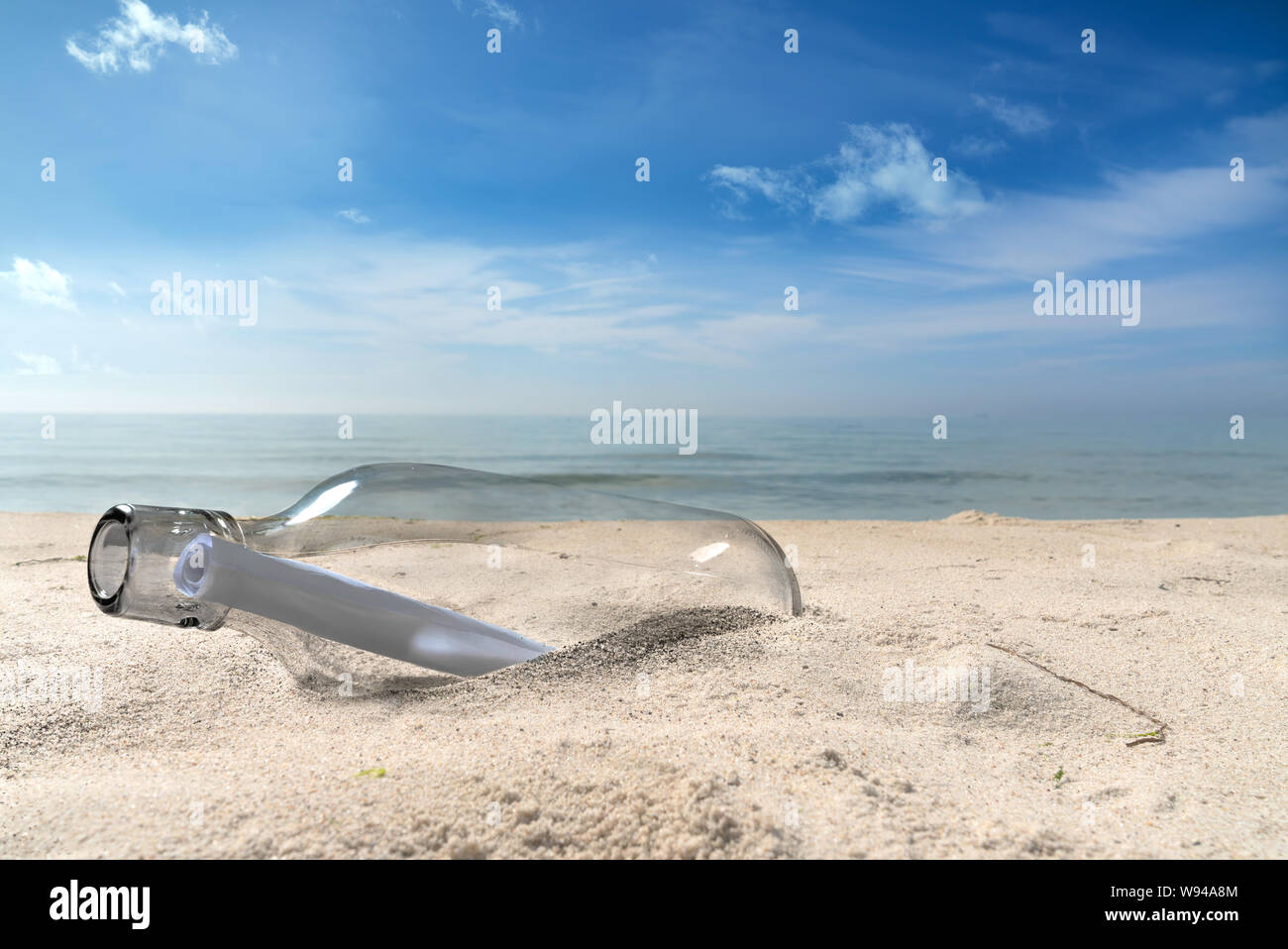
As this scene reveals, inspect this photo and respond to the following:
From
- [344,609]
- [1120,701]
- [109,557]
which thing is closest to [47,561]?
[109,557]

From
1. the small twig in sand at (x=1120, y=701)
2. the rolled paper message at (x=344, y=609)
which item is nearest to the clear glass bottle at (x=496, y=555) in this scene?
the rolled paper message at (x=344, y=609)

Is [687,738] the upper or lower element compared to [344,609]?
lower

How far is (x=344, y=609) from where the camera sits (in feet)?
6.98

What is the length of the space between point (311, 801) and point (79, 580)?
2.93 meters

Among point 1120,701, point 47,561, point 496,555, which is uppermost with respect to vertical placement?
point 496,555

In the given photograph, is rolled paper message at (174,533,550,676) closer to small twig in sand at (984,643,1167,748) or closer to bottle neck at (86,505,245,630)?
bottle neck at (86,505,245,630)

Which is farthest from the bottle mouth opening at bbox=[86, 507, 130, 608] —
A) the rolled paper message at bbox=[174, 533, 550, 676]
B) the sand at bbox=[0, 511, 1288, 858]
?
the sand at bbox=[0, 511, 1288, 858]

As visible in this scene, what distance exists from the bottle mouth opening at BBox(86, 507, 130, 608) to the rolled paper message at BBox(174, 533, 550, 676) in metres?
0.13

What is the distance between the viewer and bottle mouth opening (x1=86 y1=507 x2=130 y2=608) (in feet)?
6.27

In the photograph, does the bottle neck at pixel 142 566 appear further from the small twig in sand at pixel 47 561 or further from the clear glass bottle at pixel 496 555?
the small twig in sand at pixel 47 561

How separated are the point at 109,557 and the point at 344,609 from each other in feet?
1.87

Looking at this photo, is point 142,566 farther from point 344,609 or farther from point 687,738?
point 687,738

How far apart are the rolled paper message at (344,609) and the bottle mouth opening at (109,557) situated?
134mm
